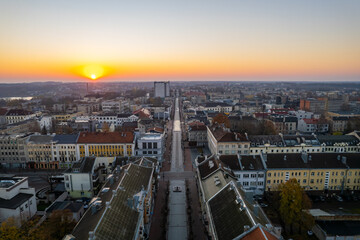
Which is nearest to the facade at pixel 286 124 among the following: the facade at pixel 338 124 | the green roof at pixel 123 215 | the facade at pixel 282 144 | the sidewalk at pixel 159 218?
the facade at pixel 338 124

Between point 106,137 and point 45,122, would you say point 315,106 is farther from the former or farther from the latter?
point 45,122

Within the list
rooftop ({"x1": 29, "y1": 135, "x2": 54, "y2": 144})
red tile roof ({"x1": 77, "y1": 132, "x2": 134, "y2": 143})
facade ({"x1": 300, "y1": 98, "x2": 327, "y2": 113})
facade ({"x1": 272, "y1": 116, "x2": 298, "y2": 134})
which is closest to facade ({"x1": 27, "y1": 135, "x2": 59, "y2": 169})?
rooftop ({"x1": 29, "y1": 135, "x2": 54, "y2": 144})

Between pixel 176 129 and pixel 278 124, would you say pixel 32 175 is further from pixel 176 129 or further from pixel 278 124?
pixel 278 124

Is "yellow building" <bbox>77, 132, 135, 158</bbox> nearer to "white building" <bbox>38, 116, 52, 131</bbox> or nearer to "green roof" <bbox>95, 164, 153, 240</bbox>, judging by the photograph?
"green roof" <bbox>95, 164, 153, 240</bbox>

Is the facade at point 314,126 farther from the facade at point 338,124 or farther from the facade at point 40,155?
the facade at point 40,155

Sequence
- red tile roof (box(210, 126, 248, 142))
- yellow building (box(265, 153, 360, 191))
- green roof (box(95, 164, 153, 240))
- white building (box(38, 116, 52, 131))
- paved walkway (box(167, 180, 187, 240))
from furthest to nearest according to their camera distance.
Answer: white building (box(38, 116, 52, 131)) < red tile roof (box(210, 126, 248, 142)) < yellow building (box(265, 153, 360, 191)) < paved walkway (box(167, 180, 187, 240)) < green roof (box(95, 164, 153, 240))

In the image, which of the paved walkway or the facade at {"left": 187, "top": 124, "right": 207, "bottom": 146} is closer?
the paved walkway

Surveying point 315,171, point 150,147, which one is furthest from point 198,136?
point 315,171
